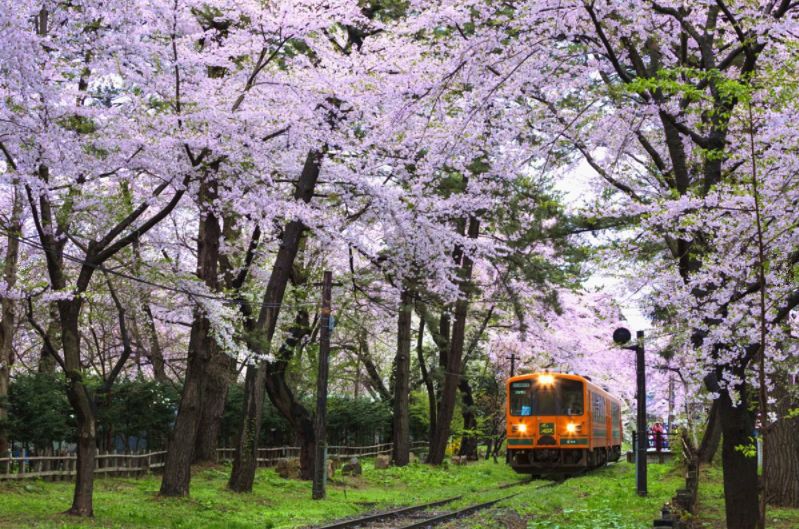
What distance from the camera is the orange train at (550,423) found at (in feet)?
75.4

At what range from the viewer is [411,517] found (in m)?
13.8

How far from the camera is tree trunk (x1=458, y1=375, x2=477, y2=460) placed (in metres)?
31.9

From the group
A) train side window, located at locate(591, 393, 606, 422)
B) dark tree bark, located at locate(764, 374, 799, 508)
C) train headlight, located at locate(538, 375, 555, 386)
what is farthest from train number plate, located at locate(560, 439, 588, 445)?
dark tree bark, located at locate(764, 374, 799, 508)

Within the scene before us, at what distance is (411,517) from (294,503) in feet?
9.70

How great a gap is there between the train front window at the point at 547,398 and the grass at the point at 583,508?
3.30 metres

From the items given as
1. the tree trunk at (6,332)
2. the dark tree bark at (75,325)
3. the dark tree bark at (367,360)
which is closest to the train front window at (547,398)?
the dark tree bark at (367,360)

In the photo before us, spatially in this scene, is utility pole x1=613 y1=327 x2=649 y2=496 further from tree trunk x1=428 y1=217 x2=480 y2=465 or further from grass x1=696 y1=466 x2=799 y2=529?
tree trunk x1=428 y1=217 x2=480 y2=465

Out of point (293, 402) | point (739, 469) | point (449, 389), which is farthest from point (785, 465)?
point (449, 389)

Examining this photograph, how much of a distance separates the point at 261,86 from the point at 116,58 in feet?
13.7

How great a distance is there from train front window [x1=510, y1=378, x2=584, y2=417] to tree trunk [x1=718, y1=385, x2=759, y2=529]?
13.8 m

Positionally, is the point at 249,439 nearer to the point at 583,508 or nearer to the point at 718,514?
the point at 583,508

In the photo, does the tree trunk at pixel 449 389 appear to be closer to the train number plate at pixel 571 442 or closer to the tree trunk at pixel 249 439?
the train number plate at pixel 571 442

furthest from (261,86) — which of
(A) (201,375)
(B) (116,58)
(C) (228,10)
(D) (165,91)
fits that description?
(A) (201,375)

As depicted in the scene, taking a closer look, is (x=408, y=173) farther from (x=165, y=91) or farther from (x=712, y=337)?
(x=712, y=337)
